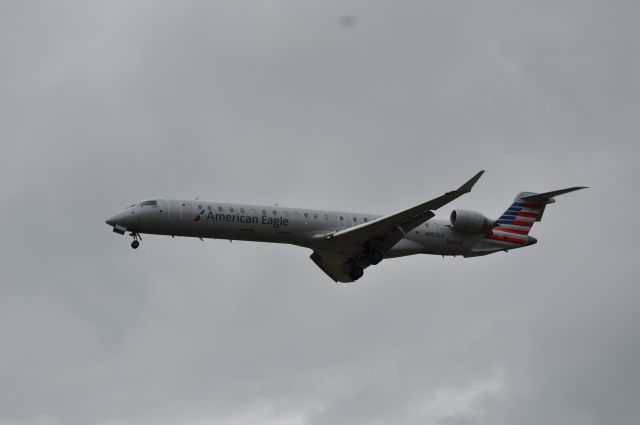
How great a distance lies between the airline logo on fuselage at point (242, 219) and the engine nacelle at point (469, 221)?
7.19 m

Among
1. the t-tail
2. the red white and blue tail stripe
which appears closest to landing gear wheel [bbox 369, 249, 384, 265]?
the t-tail

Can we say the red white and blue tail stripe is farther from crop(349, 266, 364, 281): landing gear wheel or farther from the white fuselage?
crop(349, 266, 364, 281): landing gear wheel

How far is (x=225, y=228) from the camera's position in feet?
121

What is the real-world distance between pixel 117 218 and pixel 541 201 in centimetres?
1755

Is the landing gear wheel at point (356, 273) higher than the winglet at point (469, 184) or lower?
higher

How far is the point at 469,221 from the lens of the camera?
4025 cm

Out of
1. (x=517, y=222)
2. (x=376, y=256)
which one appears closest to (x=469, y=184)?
(x=376, y=256)

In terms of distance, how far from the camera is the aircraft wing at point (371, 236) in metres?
36.1

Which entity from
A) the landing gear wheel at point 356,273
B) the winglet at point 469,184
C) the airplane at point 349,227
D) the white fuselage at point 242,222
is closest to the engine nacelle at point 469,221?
the airplane at point 349,227

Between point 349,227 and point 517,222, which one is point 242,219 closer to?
point 349,227

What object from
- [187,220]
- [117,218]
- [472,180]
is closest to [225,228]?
[187,220]

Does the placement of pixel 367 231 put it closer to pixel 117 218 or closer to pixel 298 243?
pixel 298 243

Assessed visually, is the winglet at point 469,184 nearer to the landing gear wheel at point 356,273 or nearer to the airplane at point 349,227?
the airplane at point 349,227

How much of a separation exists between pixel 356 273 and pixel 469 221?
16.3 feet
